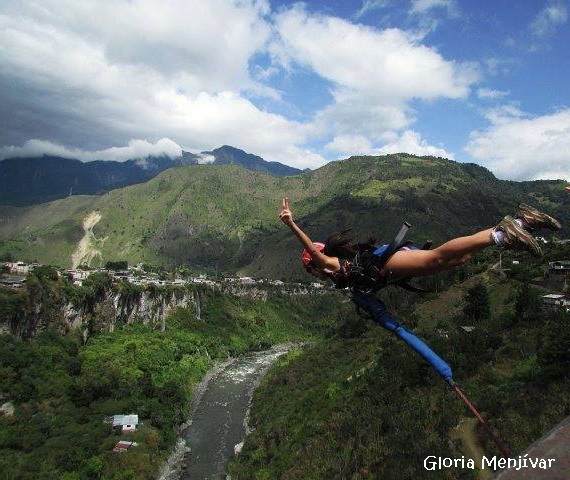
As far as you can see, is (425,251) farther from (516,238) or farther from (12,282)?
(12,282)

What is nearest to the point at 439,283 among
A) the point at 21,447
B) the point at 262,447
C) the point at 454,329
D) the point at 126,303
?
the point at 454,329

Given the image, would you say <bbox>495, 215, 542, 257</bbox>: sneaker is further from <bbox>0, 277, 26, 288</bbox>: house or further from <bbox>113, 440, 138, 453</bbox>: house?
<bbox>0, 277, 26, 288</bbox>: house

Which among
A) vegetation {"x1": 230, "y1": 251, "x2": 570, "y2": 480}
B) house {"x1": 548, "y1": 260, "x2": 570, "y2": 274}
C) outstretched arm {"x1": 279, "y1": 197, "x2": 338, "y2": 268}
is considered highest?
outstretched arm {"x1": 279, "y1": 197, "x2": 338, "y2": 268}

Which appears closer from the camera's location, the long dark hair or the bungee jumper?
the bungee jumper

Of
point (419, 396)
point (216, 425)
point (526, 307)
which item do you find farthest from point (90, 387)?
point (526, 307)

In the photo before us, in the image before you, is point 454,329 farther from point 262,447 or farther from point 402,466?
point 402,466

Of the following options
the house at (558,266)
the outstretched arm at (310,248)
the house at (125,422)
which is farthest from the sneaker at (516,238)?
the house at (558,266)

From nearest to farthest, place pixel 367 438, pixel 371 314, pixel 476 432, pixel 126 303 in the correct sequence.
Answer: pixel 371 314
pixel 476 432
pixel 367 438
pixel 126 303

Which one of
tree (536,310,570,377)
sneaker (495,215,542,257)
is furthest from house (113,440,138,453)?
sneaker (495,215,542,257)
